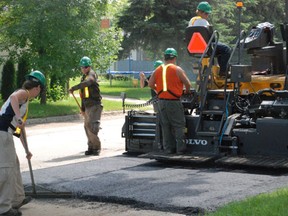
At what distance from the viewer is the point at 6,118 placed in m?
7.66

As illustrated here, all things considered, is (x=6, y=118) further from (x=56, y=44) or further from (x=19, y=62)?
(x=19, y=62)

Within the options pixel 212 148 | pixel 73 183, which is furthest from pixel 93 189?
pixel 212 148

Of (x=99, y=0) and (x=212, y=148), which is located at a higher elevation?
(x=99, y=0)

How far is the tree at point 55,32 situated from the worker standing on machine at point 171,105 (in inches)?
458

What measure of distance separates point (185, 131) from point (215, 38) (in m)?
1.62

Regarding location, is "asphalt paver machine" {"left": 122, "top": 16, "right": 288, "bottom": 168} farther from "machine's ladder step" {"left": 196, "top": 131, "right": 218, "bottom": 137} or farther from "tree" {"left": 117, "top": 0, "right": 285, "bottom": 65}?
"tree" {"left": 117, "top": 0, "right": 285, "bottom": 65}

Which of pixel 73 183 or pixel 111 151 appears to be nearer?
pixel 73 183

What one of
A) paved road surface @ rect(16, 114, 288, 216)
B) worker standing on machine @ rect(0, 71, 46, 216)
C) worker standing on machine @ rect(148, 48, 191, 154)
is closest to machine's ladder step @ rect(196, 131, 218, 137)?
worker standing on machine @ rect(148, 48, 191, 154)

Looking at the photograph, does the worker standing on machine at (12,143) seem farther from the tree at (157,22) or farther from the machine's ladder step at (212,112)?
the tree at (157,22)

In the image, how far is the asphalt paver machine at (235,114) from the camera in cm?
1016

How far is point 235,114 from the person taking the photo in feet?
35.9

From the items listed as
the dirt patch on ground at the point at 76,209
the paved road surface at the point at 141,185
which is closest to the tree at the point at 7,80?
the paved road surface at the point at 141,185

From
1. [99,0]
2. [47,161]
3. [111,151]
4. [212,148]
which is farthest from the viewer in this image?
[99,0]

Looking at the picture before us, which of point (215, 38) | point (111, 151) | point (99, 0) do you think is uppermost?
point (99, 0)
